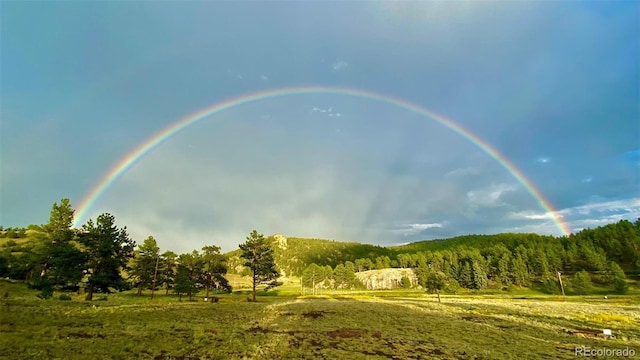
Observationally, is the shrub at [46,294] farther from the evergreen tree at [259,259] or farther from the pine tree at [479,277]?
the pine tree at [479,277]

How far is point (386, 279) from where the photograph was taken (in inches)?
7475

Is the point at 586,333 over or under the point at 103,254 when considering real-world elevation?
under

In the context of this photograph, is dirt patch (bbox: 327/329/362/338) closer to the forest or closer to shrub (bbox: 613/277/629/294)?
the forest

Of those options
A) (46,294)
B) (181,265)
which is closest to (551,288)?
(181,265)

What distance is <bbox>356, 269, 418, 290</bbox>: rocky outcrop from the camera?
18484cm

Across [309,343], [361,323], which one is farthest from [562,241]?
[309,343]

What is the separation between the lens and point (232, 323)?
97.9 ft

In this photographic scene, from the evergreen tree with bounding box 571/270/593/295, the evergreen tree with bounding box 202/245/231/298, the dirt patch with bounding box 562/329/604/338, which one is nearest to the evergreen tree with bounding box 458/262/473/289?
the evergreen tree with bounding box 571/270/593/295

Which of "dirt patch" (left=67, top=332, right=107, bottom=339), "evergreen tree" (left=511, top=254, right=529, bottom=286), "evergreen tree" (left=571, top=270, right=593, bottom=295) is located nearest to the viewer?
"dirt patch" (left=67, top=332, right=107, bottom=339)

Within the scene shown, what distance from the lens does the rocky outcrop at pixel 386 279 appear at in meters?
185

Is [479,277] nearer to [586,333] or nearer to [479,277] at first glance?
[479,277]

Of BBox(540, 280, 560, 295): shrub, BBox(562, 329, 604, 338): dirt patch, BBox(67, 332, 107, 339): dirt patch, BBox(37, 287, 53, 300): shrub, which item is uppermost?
BBox(37, 287, 53, 300): shrub

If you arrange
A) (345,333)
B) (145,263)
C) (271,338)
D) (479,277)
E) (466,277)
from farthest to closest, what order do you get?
(466,277)
(479,277)
(145,263)
(345,333)
(271,338)

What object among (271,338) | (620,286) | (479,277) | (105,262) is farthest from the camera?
(479,277)
